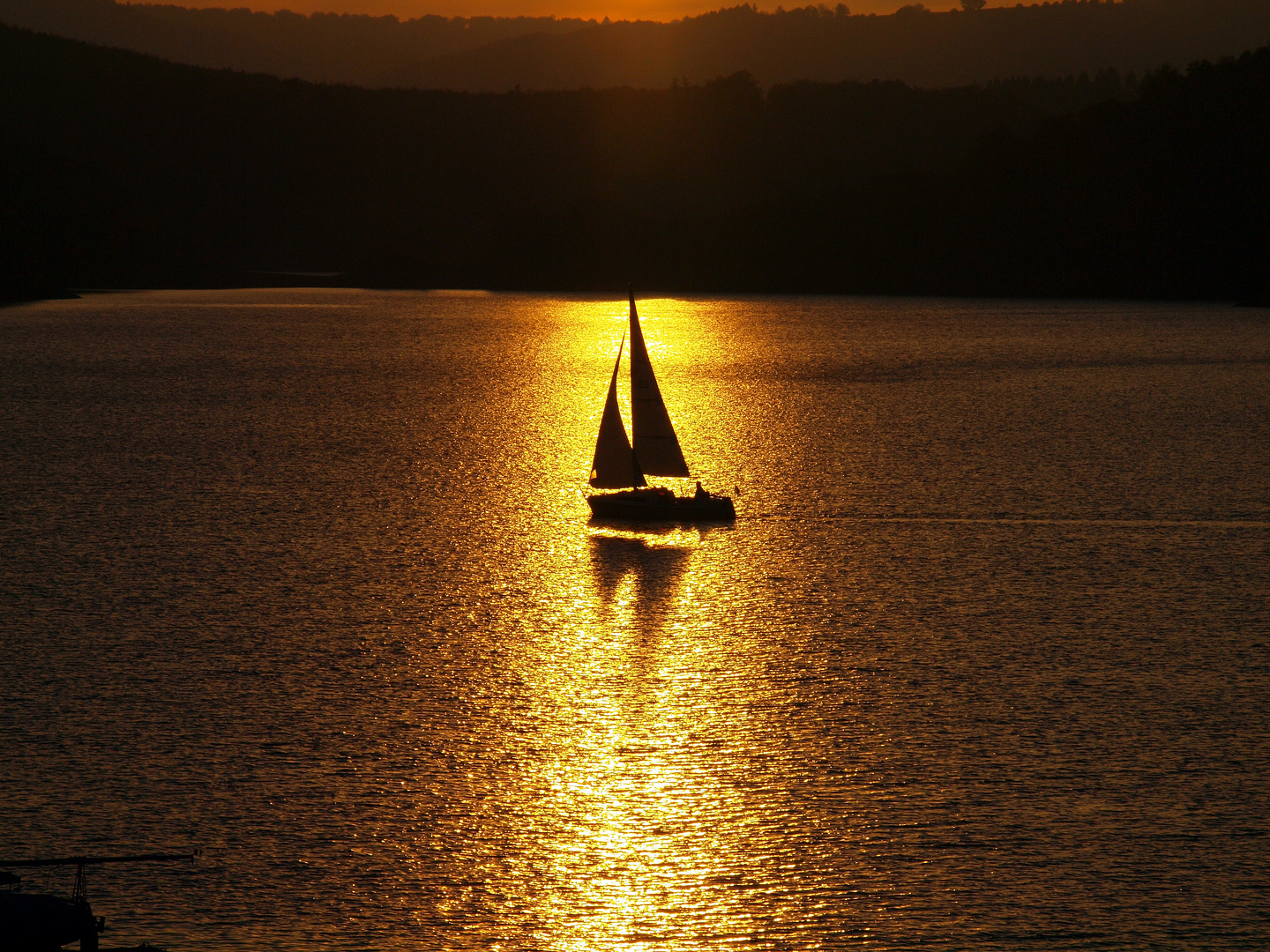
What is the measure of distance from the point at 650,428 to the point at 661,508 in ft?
9.41

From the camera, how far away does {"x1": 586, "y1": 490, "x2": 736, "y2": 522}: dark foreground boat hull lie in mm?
41594

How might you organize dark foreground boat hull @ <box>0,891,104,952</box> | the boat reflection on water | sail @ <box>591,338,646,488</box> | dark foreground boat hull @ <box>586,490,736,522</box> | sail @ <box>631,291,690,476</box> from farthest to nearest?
1. sail @ <box>591,338,646,488</box>
2. sail @ <box>631,291,690,476</box>
3. dark foreground boat hull @ <box>586,490,736,522</box>
4. the boat reflection on water
5. dark foreground boat hull @ <box>0,891,104,952</box>

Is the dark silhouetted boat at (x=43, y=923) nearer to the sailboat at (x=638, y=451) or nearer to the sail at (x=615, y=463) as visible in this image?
the sailboat at (x=638, y=451)

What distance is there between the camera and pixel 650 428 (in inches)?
1718

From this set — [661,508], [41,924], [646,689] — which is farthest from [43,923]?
[661,508]

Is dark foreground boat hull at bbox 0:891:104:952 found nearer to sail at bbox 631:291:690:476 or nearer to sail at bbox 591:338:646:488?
sail at bbox 591:338:646:488

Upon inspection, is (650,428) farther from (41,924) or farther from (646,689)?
(41,924)

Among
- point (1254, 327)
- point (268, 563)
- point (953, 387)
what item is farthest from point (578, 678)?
point (1254, 327)

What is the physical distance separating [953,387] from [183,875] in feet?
218

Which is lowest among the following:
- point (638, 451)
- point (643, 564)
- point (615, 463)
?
point (643, 564)

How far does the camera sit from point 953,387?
7925cm

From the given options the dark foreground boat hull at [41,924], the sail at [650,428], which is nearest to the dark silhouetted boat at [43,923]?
the dark foreground boat hull at [41,924]

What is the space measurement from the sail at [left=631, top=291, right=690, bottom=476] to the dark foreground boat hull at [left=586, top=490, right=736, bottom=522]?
161 cm

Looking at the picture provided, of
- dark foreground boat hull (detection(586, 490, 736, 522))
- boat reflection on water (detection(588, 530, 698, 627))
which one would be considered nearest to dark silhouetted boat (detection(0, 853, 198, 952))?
boat reflection on water (detection(588, 530, 698, 627))
